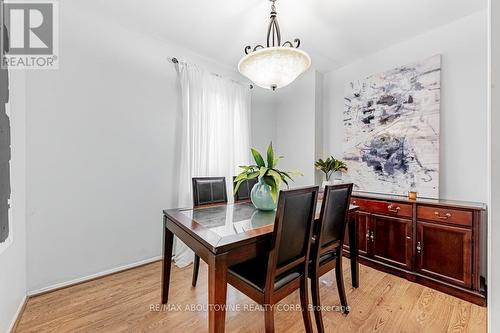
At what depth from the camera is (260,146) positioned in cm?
381

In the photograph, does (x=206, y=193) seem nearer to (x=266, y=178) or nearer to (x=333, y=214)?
(x=266, y=178)

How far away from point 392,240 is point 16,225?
3.28 meters

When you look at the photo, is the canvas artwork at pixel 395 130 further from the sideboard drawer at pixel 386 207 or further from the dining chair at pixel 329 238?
the dining chair at pixel 329 238

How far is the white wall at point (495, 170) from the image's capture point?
84cm

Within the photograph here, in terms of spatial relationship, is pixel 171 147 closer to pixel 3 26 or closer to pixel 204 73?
pixel 204 73

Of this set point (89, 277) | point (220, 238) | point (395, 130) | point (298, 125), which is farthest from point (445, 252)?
point (89, 277)

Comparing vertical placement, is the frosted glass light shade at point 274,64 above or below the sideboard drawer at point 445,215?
above

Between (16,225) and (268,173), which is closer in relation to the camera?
(16,225)

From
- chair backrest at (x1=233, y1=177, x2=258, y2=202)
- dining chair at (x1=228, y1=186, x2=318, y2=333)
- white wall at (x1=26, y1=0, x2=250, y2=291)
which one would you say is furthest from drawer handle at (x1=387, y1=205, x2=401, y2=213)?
white wall at (x1=26, y1=0, x2=250, y2=291)

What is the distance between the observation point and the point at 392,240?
7.56 feet

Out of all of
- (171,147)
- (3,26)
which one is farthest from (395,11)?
(3,26)

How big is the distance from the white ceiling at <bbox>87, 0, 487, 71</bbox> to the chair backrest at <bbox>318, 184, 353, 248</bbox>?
1685 mm

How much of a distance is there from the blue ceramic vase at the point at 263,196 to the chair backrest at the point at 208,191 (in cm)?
60

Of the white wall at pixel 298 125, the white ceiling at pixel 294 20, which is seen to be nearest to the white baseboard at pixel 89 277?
the white wall at pixel 298 125
